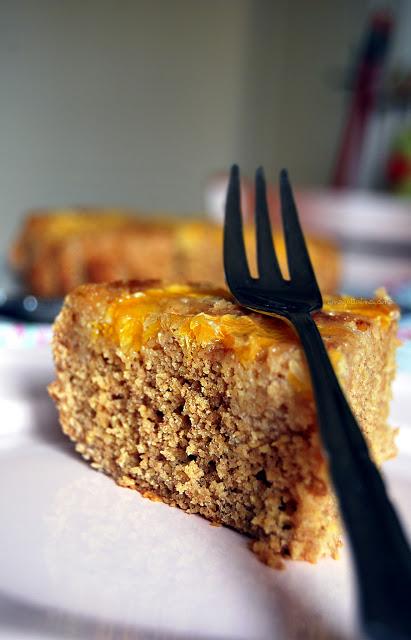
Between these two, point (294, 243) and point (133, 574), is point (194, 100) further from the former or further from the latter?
point (133, 574)

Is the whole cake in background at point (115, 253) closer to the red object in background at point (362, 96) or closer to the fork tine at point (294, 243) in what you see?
the fork tine at point (294, 243)

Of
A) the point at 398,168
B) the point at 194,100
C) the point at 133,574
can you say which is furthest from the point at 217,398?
the point at 194,100

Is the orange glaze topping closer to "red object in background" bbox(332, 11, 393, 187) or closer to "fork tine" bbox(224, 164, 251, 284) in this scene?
"fork tine" bbox(224, 164, 251, 284)

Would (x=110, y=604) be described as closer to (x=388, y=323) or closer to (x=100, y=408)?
(x=100, y=408)

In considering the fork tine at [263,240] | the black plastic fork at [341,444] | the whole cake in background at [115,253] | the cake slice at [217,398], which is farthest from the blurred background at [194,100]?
the cake slice at [217,398]

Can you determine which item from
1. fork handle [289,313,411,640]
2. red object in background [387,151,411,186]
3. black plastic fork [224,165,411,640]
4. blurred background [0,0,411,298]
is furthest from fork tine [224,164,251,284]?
red object in background [387,151,411,186]

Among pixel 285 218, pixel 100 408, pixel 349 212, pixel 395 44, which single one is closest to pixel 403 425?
pixel 285 218
